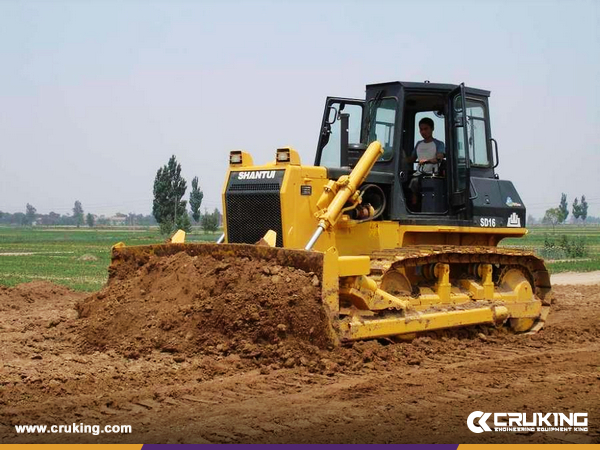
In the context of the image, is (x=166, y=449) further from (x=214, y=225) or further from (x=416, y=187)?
(x=214, y=225)

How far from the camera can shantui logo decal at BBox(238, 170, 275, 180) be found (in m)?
11.7

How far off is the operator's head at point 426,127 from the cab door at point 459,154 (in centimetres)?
31

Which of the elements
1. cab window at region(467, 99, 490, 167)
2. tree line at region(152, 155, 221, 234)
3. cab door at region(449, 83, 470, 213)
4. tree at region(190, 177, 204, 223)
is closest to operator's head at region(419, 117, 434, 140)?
cab door at region(449, 83, 470, 213)

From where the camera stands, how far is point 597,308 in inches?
650

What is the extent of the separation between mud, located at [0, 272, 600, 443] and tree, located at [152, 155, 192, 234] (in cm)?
5823

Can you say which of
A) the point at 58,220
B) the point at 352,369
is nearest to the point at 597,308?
the point at 352,369

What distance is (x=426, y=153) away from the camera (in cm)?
1277

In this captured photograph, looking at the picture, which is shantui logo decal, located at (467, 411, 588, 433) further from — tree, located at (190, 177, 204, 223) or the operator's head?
tree, located at (190, 177, 204, 223)

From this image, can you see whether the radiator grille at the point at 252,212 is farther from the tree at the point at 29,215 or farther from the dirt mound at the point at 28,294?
the tree at the point at 29,215

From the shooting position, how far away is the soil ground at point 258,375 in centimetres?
729

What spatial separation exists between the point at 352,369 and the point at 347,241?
260 cm

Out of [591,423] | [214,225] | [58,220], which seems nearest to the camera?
[591,423]

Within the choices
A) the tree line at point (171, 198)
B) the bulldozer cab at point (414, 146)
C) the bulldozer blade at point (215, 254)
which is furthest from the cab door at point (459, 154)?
the tree line at point (171, 198)

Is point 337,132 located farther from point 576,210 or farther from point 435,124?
point 576,210
